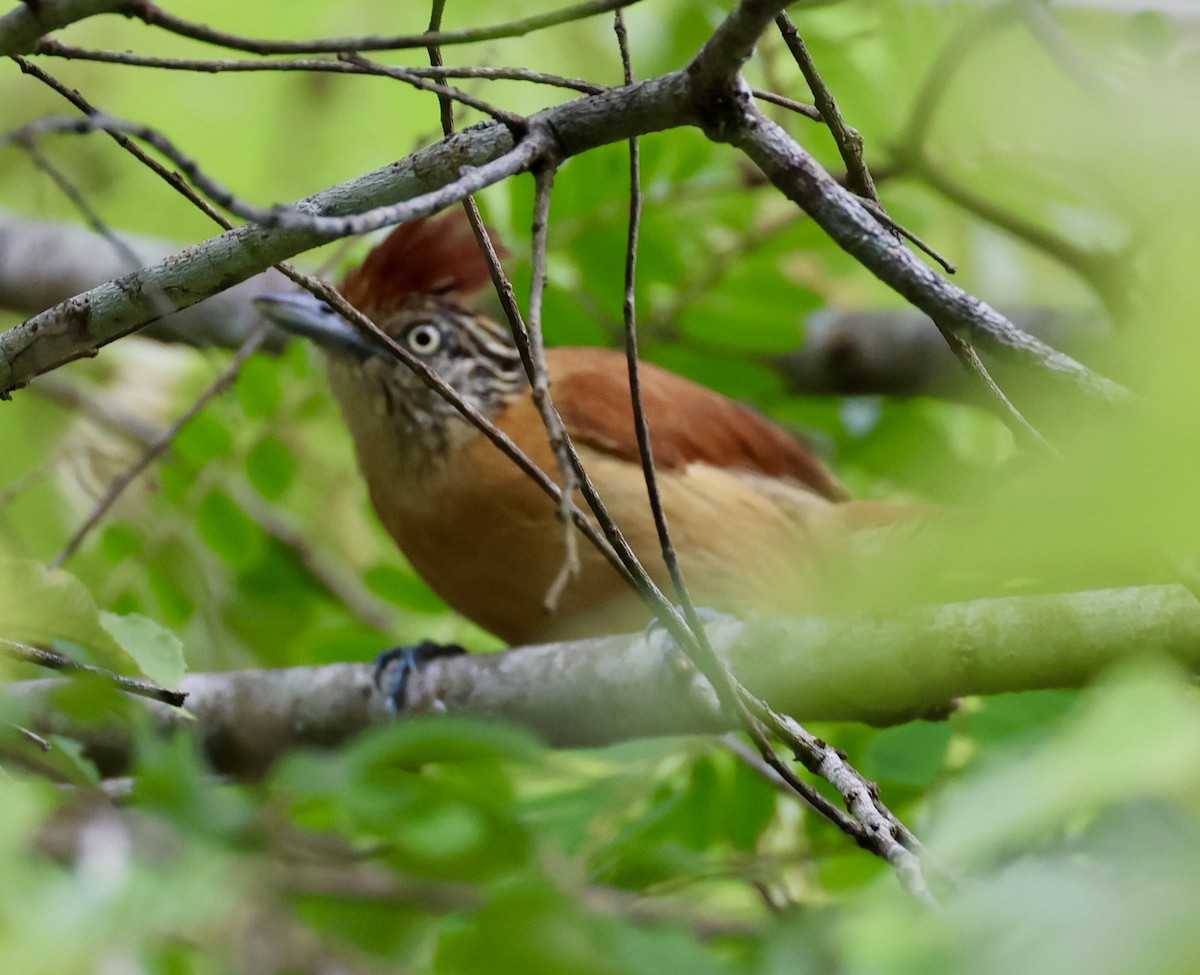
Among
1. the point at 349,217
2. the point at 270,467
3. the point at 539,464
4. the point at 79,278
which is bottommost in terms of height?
the point at 349,217

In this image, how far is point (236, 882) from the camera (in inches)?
72.3

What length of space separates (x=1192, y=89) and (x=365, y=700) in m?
3.12

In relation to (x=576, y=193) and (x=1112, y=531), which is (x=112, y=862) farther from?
(x=576, y=193)

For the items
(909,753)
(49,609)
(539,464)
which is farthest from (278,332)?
(909,753)

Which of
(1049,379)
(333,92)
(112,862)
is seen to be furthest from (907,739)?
(333,92)

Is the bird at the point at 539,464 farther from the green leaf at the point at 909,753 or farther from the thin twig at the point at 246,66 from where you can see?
the thin twig at the point at 246,66

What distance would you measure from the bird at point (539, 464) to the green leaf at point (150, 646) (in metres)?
1.93

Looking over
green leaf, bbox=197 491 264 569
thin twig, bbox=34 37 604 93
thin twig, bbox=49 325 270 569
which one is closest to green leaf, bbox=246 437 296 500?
green leaf, bbox=197 491 264 569

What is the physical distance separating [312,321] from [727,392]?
171 centimetres

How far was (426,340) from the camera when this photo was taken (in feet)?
17.0

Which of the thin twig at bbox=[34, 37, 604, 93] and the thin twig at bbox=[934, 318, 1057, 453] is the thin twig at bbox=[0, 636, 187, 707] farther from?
the thin twig at bbox=[934, 318, 1057, 453]

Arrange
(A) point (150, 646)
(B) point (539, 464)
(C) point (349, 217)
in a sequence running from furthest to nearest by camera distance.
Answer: (B) point (539, 464) < (A) point (150, 646) < (C) point (349, 217)

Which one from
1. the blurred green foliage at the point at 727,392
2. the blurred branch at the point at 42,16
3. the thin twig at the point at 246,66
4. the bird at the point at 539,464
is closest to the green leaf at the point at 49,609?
Result: the blurred green foliage at the point at 727,392

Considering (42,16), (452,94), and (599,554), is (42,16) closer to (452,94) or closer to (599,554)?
(452,94)
